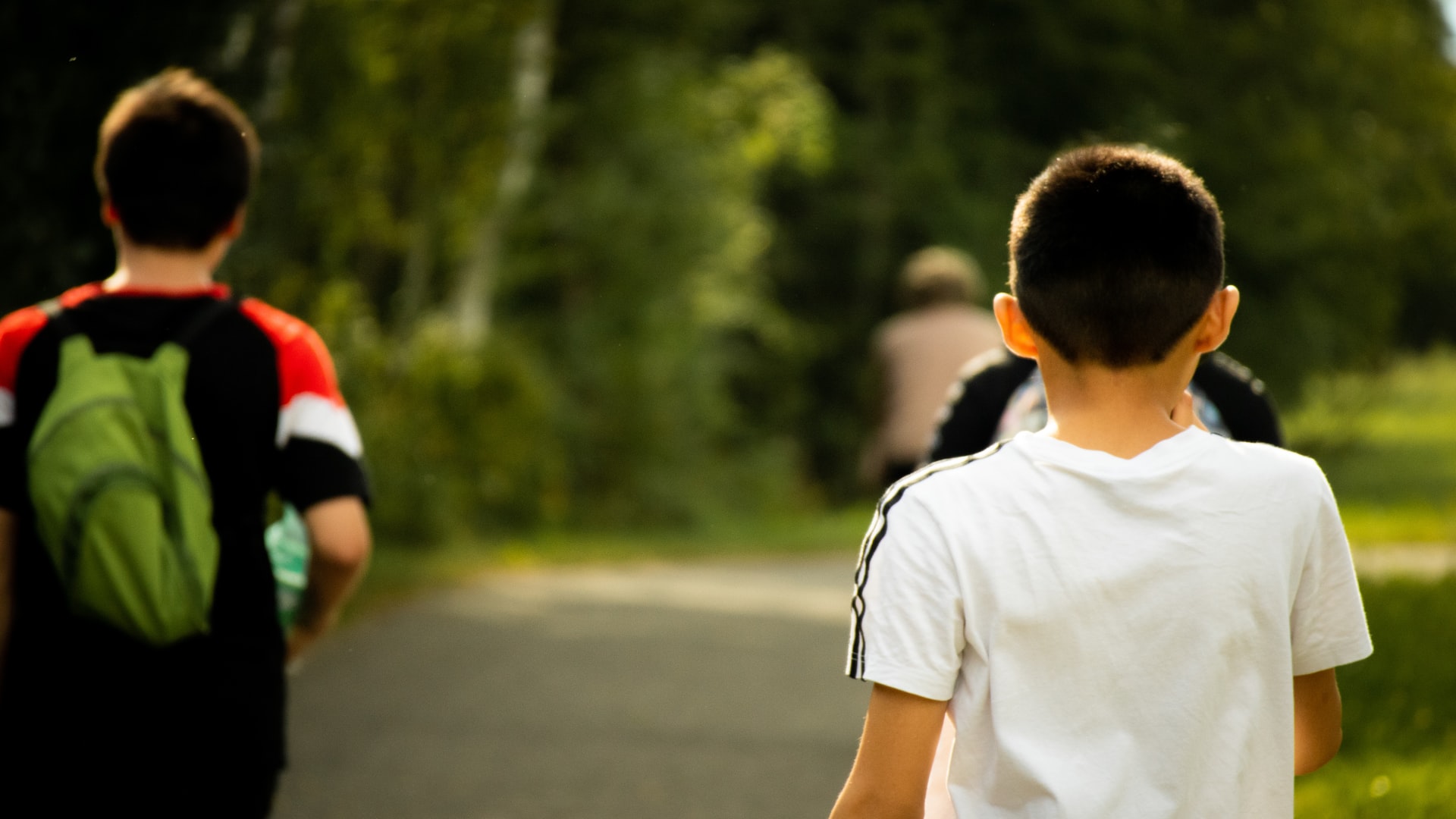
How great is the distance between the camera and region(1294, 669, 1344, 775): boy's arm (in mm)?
2160

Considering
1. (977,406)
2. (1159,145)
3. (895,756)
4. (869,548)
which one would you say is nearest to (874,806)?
(895,756)

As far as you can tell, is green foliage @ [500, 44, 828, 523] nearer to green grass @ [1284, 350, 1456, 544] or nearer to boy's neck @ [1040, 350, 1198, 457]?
green grass @ [1284, 350, 1456, 544]

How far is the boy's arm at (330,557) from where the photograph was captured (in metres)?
2.89

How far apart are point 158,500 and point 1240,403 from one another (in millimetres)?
2041

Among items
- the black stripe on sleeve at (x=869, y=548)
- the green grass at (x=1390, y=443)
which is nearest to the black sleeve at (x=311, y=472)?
the black stripe on sleeve at (x=869, y=548)

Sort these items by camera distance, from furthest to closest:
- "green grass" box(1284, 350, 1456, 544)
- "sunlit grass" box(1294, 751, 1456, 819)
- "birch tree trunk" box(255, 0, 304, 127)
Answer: "green grass" box(1284, 350, 1456, 544) < "birch tree trunk" box(255, 0, 304, 127) < "sunlit grass" box(1294, 751, 1456, 819)

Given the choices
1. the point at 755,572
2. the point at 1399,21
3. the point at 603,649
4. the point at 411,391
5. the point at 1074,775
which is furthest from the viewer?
the point at 1399,21

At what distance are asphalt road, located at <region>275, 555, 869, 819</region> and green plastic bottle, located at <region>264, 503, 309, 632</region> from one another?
2.88m

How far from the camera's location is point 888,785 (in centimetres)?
200

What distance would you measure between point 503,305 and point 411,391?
16.9 feet

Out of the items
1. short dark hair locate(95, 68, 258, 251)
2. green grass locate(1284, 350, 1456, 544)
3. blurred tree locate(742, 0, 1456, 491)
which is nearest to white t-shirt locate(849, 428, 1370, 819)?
short dark hair locate(95, 68, 258, 251)

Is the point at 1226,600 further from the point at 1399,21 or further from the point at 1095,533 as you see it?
the point at 1399,21

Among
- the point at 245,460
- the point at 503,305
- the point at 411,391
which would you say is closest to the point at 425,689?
the point at 245,460

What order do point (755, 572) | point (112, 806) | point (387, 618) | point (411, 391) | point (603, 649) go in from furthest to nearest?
point (411, 391), point (755, 572), point (387, 618), point (603, 649), point (112, 806)
